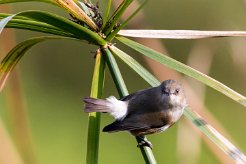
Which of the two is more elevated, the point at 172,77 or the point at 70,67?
the point at 70,67

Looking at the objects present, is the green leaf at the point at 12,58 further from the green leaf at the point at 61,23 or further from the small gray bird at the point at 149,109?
the small gray bird at the point at 149,109

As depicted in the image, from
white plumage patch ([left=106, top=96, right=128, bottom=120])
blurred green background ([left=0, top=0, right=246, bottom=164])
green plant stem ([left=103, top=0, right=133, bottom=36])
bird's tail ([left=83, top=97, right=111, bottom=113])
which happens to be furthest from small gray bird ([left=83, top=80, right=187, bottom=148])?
blurred green background ([left=0, top=0, right=246, bottom=164])

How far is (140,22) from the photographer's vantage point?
2098 mm

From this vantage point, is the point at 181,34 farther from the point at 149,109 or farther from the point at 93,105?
the point at 149,109

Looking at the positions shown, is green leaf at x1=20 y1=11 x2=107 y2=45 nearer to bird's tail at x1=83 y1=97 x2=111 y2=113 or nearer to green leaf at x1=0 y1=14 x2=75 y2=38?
green leaf at x1=0 y1=14 x2=75 y2=38

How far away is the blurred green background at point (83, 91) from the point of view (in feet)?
15.1

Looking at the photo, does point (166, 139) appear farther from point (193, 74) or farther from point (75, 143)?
point (193, 74)

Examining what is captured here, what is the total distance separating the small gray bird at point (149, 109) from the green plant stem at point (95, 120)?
248mm

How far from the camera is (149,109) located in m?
2.21

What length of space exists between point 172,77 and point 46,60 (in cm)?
298

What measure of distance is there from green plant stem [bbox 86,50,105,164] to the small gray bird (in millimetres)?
248

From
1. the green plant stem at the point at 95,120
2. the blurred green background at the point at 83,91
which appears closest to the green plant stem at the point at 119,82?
the green plant stem at the point at 95,120

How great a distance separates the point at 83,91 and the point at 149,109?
2.56m

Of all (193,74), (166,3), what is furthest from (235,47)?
(166,3)
